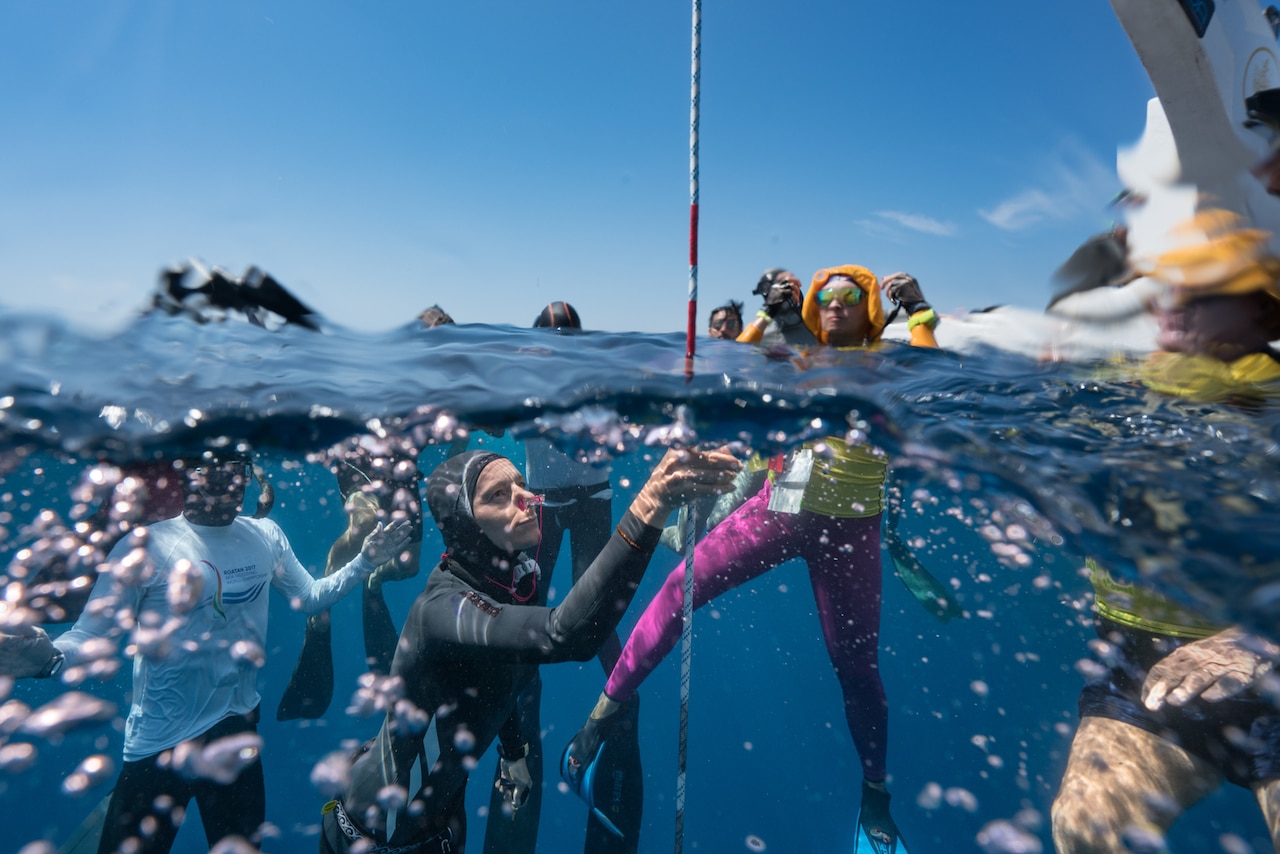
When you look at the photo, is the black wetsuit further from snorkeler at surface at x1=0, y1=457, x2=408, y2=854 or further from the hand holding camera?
the hand holding camera

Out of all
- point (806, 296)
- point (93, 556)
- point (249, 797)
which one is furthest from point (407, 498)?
point (806, 296)

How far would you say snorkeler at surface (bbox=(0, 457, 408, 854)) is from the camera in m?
3.16

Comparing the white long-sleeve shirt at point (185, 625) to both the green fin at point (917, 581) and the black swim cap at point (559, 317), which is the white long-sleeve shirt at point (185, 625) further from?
the green fin at point (917, 581)

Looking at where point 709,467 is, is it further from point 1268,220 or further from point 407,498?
point 407,498

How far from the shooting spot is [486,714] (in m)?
2.97

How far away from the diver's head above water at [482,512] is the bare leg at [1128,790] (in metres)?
2.89

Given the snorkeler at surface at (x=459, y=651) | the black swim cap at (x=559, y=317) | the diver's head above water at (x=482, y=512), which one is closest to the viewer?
the snorkeler at surface at (x=459, y=651)

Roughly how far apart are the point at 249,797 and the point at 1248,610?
5577 millimetres

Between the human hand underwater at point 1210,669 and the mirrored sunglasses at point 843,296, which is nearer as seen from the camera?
the human hand underwater at point 1210,669

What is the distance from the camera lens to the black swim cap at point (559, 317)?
19.4 feet

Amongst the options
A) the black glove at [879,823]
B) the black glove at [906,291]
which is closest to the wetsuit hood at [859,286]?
the black glove at [906,291]

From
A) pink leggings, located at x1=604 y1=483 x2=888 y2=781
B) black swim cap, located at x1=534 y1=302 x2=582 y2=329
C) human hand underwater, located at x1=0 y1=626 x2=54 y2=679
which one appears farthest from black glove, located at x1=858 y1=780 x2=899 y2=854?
human hand underwater, located at x1=0 y1=626 x2=54 y2=679

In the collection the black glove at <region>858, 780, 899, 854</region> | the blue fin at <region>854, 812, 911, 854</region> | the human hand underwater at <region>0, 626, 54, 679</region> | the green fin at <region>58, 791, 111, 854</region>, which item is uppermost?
the human hand underwater at <region>0, 626, 54, 679</region>

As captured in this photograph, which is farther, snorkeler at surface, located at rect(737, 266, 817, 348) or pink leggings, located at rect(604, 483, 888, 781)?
snorkeler at surface, located at rect(737, 266, 817, 348)
